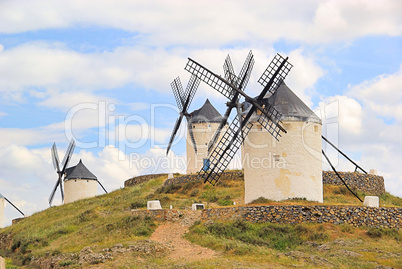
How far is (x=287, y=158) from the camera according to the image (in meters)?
29.0

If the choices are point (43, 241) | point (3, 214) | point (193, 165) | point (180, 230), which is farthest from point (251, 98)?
point (3, 214)

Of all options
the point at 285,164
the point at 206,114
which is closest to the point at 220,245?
the point at 285,164

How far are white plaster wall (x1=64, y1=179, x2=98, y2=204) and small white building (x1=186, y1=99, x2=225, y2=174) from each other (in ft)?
33.1

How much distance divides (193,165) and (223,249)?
23080 millimetres

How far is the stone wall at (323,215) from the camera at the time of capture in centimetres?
2675

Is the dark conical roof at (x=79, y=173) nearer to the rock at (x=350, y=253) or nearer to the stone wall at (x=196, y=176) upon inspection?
the stone wall at (x=196, y=176)

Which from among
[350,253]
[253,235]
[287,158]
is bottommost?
[350,253]

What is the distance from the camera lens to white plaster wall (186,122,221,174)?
46.6 meters

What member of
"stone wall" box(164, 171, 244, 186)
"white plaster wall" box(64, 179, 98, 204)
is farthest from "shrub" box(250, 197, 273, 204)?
"white plaster wall" box(64, 179, 98, 204)

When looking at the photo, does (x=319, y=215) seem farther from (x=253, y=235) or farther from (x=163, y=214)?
(x=163, y=214)

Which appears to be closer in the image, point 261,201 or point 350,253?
point 350,253

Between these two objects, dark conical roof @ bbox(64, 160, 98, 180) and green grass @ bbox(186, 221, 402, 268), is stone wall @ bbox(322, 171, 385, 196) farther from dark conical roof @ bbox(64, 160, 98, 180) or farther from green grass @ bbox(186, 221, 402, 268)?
dark conical roof @ bbox(64, 160, 98, 180)

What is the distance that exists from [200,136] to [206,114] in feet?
6.55

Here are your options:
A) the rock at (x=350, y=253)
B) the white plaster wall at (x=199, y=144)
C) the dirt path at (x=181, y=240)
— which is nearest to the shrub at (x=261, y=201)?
the dirt path at (x=181, y=240)
